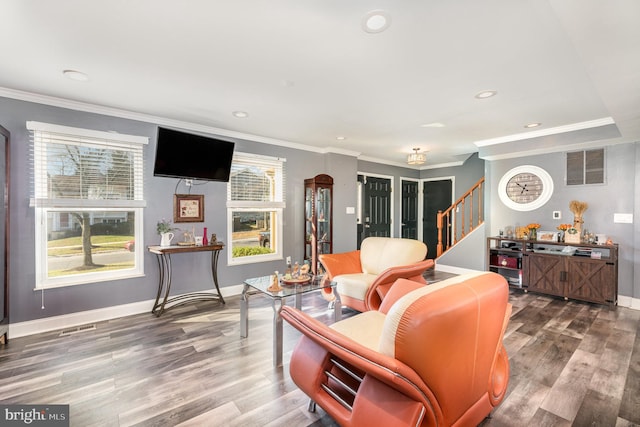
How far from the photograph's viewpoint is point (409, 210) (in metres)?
7.31

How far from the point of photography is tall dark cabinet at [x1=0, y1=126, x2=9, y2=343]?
2738 mm

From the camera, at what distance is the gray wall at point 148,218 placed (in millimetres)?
2943

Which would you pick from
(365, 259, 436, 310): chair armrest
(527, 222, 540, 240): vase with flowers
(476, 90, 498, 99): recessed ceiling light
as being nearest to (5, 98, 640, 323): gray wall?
(527, 222, 540, 240): vase with flowers

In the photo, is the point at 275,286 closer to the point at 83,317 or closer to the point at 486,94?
the point at 83,317

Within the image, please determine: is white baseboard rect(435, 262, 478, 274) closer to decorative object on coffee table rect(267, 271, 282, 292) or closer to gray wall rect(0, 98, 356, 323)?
gray wall rect(0, 98, 356, 323)

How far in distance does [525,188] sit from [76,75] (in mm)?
6033

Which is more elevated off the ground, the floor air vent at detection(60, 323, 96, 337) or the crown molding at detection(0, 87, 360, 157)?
the crown molding at detection(0, 87, 360, 157)

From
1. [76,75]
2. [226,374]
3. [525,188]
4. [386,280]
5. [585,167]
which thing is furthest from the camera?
[525,188]

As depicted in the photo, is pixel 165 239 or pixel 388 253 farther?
pixel 388 253

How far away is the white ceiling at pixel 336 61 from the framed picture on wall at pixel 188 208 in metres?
0.97

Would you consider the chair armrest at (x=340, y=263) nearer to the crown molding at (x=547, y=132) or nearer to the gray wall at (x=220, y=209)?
the gray wall at (x=220, y=209)

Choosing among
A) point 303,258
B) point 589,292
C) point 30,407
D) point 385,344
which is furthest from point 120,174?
point 589,292

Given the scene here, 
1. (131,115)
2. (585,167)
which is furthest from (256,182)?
(585,167)

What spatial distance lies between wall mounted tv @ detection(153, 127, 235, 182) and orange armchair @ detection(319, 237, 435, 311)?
1.84 metres
